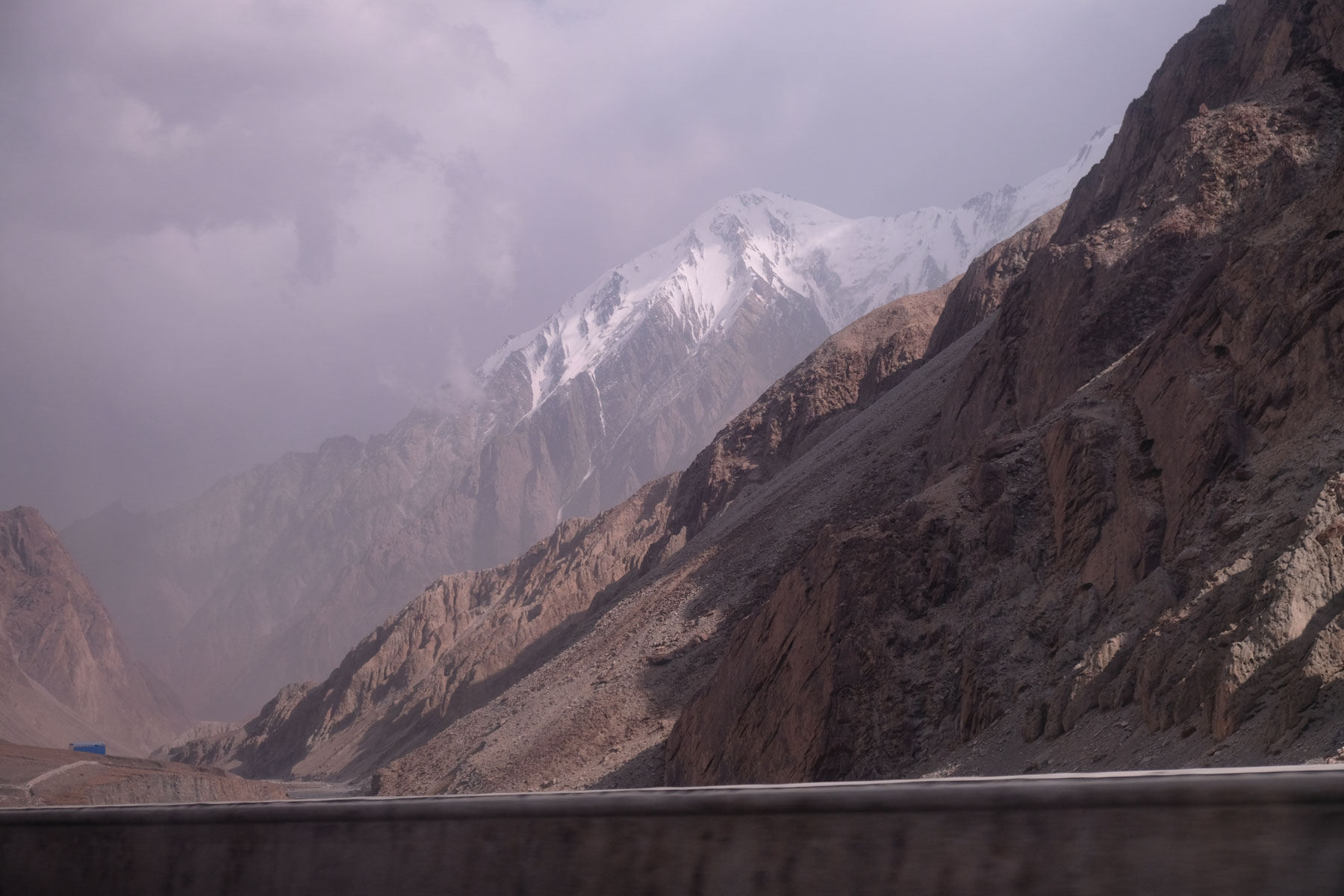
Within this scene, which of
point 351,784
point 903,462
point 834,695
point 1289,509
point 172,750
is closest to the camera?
point 1289,509

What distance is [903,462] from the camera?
34.9 m

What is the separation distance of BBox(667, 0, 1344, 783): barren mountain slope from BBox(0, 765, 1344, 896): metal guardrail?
579 centimetres

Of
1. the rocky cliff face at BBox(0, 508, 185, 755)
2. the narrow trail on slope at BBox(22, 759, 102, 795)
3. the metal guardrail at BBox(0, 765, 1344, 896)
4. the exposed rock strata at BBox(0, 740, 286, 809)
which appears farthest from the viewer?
the rocky cliff face at BBox(0, 508, 185, 755)

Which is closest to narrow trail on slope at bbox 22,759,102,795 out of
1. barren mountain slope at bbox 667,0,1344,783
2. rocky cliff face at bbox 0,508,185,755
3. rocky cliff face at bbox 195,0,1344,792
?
rocky cliff face at bbox 195,0,1344,792

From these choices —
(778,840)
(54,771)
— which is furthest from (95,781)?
(778,840)

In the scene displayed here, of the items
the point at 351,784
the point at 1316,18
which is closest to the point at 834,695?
the point at 1316,18

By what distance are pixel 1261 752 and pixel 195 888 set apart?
780 cm

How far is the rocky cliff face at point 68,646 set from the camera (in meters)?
128

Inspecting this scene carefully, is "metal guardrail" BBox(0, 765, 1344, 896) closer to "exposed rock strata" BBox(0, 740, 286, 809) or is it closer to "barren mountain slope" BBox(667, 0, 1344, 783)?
"barren mountain slope" BBox(667, 0, 1344, 783)

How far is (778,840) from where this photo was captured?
3.04 meters

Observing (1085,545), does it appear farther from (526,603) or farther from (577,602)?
(526,603)

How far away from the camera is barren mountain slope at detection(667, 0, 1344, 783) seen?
10.3 meters

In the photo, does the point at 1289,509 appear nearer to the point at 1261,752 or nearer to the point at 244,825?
the point at 1261,752

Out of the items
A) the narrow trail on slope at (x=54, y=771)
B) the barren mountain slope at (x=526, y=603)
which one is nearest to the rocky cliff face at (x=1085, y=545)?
the narrow trail on slope at (x=54, y=771)
